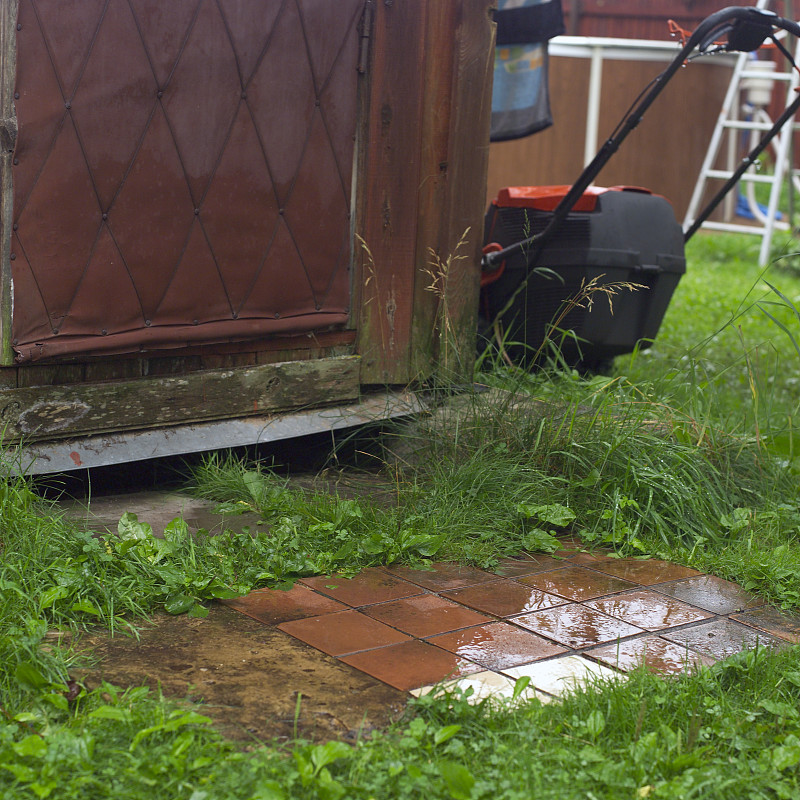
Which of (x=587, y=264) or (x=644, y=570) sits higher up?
(x=587, y=264)

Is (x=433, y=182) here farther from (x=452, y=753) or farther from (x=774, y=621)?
(x=452, y=753)

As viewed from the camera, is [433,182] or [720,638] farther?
[433,182]

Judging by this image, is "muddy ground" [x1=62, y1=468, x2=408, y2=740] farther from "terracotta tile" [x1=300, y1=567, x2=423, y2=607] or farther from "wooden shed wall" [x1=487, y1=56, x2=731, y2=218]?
"wooden shed wall" [x1=487, y1=56, x2=731, y2=218]

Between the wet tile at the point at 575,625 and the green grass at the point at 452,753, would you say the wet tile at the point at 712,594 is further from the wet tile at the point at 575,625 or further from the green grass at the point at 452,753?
Result: the green grass at the point at 452,753

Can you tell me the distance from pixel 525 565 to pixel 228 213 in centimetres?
164

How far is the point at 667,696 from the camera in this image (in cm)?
229

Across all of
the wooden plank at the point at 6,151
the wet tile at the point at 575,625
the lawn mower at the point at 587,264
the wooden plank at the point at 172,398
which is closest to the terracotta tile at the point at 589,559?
the wet tile at the point at 575,625

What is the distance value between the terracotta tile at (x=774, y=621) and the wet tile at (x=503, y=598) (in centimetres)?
51

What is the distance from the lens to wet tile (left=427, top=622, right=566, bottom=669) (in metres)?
2.52

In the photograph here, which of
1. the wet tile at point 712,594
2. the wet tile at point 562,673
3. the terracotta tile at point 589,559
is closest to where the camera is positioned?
the wet tile at point 562,673

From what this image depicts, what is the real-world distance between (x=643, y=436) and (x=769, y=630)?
3.39 feet

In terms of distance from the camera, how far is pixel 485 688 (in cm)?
235

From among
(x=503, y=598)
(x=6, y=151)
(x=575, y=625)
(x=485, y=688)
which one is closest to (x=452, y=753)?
(x=485, y=688)

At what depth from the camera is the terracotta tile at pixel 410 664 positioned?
7.83 feet
